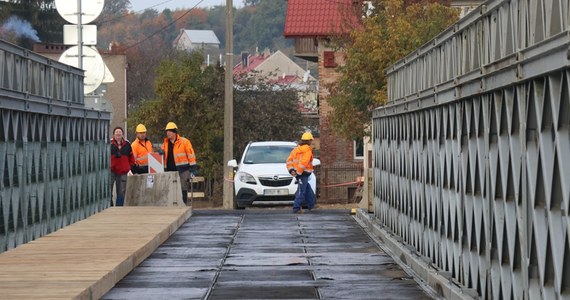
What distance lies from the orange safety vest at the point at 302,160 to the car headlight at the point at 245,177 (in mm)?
3528

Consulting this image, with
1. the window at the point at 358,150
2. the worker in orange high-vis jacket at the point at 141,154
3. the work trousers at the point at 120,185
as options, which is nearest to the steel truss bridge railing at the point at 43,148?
the work trousers at the point at 120,185

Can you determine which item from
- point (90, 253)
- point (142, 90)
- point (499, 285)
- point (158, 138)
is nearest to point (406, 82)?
point (90, 253)

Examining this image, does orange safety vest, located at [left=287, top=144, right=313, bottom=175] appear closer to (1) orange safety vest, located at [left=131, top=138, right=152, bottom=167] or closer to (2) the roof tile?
(1) orange safety vest, located at [left=131, top=138, right=152, bottom=167]

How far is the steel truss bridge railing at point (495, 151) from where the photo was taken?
9.85 meters

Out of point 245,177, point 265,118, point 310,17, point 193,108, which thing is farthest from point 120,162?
point 310,17

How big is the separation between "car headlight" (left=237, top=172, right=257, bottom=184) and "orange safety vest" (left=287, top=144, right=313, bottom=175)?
353 cm

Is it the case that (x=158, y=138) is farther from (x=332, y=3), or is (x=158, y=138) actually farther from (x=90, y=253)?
(x=90, y=253)

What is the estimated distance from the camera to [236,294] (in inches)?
595

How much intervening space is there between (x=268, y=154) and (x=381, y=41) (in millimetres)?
11582

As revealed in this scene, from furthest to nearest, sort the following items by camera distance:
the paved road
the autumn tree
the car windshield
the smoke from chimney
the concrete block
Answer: the smoke from chimney
the autumn tree
the car windshield
the concrete block
the paved road

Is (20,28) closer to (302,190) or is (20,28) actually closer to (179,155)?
(179,155)

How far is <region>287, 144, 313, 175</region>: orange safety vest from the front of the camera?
Answer: 3061cm

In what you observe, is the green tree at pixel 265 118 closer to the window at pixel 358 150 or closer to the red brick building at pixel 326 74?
the red brick building at pixel 326 74

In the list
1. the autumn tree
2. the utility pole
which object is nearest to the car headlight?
the utility pole
